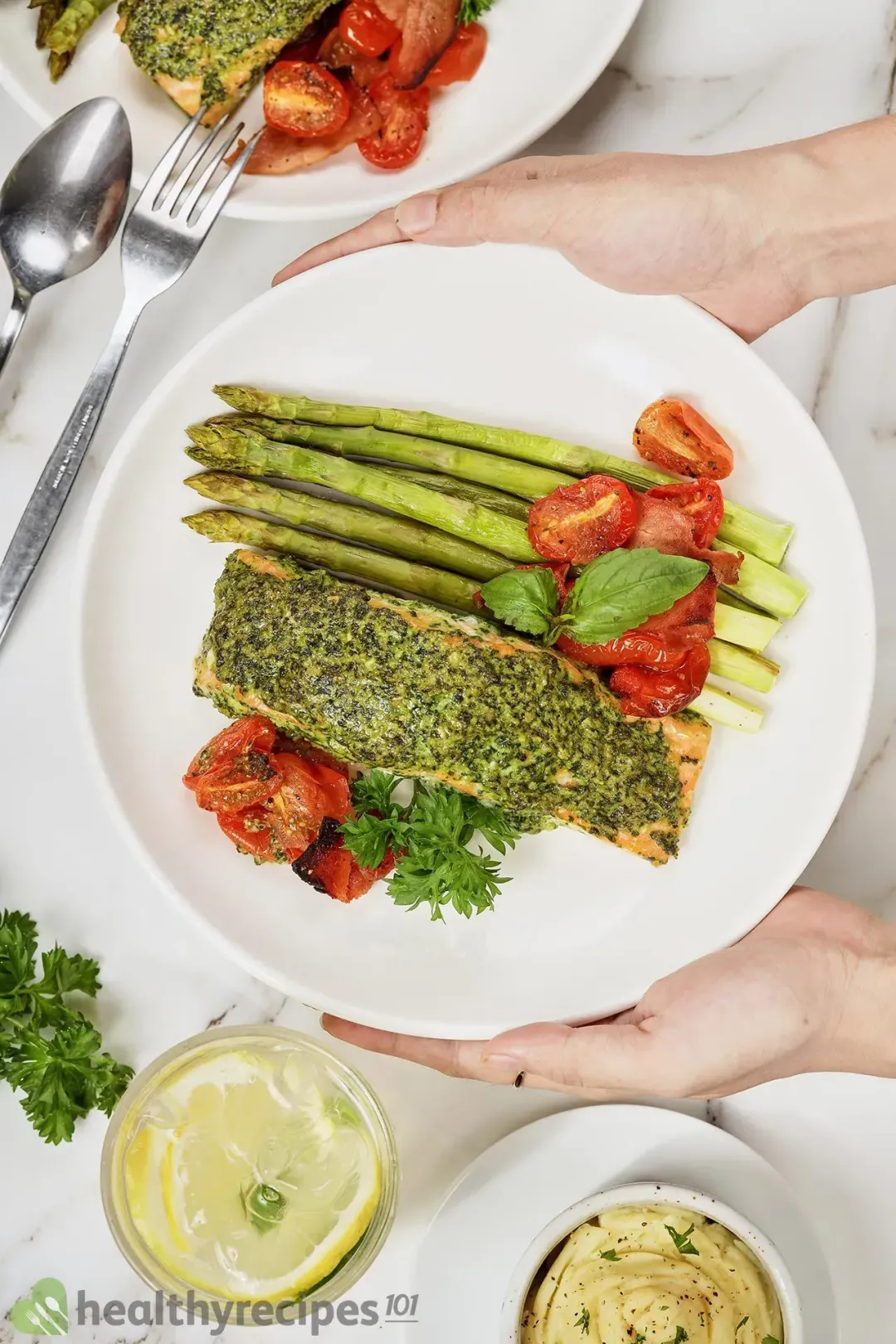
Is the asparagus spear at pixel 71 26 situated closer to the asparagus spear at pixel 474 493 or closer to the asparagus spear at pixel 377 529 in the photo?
the asparagus spear at pixel 377 529

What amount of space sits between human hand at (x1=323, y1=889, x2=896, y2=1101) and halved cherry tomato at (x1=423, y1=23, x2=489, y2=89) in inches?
114

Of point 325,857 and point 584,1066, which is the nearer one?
point 584,1066

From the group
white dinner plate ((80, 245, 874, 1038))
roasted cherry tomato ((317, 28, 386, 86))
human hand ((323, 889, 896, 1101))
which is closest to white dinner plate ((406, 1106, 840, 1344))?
human hand ((323, 889, 896, 1101))

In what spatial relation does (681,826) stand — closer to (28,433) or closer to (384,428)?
(384,428)

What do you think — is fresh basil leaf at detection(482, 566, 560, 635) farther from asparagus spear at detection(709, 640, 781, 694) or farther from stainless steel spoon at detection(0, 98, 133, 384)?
stainless steel spoon at detection(0, 98, 133, 384)

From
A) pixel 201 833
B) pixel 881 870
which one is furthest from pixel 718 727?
pixel 201 833

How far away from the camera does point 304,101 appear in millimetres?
3377

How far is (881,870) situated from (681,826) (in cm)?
98

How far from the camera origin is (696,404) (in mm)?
3467

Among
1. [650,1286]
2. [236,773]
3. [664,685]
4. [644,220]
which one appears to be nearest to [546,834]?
[664,685]

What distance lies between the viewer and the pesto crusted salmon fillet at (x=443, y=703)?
3184 mm

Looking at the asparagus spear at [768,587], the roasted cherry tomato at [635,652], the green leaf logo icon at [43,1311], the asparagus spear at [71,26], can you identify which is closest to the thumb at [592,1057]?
the roasted cherry tomato at [635,652]

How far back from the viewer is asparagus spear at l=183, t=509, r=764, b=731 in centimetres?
343

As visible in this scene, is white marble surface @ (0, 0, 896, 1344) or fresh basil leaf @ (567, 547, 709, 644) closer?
fresh basil leaf @ (567, 547, 709, 644)
